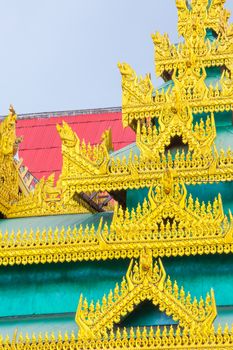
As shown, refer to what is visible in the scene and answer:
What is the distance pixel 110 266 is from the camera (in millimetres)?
13461

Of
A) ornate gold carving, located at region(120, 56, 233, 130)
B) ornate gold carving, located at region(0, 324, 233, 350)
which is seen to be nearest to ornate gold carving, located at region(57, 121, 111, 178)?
ornate gold carving, located at region(120, 56, 233, 130)

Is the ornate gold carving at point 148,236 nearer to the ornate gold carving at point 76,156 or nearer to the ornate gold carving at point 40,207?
the ornate gold carving at point 76,156

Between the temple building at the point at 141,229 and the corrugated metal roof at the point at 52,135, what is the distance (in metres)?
14.9

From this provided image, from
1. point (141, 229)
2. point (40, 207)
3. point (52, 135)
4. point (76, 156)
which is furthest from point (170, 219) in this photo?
point (52, 135)

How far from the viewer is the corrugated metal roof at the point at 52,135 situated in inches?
1218

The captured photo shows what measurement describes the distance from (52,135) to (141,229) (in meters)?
19.4

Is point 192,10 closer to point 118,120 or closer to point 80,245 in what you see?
point 80,245

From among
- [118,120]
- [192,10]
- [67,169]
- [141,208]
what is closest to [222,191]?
[141,208]

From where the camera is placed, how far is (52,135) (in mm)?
32094

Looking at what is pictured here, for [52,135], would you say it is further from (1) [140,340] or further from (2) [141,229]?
(1) [140,340]

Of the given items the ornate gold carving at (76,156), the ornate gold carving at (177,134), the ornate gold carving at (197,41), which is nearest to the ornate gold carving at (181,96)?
the ornate gold carving at (177,134)

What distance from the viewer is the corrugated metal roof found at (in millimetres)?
30938

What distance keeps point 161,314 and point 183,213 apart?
1.36 metres

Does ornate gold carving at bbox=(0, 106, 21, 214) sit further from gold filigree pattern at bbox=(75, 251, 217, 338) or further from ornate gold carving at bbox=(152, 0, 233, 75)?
gold filigree pattern at bbox=(75, 251, 217, 338)
